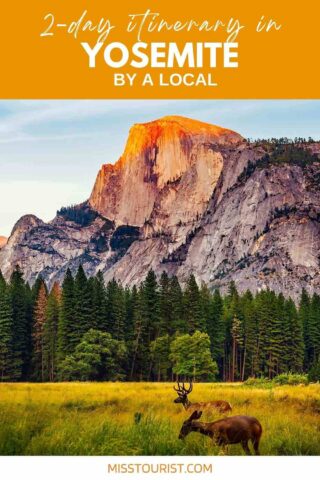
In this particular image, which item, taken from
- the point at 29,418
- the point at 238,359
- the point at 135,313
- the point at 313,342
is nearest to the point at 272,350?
the point at 238,359

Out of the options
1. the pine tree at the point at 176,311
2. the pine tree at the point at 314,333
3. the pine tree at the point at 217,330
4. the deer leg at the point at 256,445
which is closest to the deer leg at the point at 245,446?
the deer leg at the point at 256,445

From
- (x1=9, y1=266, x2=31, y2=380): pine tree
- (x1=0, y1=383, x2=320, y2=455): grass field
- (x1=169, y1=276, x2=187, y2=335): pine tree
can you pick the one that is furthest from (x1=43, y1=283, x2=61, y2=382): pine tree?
(x1=0, y1=383, x2=320, y2=455): grass field

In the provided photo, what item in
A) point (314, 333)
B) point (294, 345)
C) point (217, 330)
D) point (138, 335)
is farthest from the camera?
point (314, 333)

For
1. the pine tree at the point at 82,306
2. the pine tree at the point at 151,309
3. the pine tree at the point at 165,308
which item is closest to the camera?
the pine tree at the point at 82,306

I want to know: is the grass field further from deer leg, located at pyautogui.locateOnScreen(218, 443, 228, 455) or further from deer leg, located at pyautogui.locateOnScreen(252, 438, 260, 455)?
deer leg, located at pyautogui.locateOnScreen(252, 438, 260, 455)

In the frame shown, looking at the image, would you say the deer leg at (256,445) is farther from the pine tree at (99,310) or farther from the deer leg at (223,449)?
the pine tree at (99,310)

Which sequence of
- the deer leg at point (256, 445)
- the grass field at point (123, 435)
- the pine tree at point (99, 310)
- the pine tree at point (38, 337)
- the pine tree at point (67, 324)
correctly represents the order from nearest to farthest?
the grass field at point (123, 435) → the deer leg at point (256, 445) → the pine tree at point (67, 324) → the pine tree at point (99, 310) → the pine tree at point (38, 337)

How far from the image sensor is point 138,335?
82.3 m

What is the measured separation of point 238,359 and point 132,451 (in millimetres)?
85118

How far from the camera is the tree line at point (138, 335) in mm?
74812

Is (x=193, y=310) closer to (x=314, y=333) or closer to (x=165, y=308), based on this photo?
(x=165, y=308)

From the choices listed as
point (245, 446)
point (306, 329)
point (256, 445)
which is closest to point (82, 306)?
point (306, 329)

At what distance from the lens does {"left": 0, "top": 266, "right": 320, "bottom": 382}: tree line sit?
74812 mm
